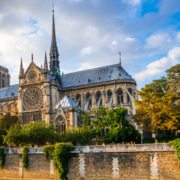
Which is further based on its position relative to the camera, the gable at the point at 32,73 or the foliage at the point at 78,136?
the gable at the point at 32,73

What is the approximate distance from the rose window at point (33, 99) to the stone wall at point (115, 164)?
28974 mm

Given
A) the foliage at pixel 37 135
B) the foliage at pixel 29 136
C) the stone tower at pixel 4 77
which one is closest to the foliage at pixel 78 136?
the foliage at pixel 29 136

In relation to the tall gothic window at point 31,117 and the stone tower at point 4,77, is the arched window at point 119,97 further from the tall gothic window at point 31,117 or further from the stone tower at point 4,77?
the stone tower at point 4,77

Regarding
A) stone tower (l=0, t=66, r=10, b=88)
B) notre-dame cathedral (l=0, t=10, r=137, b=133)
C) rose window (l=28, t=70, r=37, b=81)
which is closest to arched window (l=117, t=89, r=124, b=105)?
notre-dame cathedral (l=0, t=10, r=137, b=133)

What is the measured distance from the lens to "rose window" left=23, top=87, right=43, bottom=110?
56.8m

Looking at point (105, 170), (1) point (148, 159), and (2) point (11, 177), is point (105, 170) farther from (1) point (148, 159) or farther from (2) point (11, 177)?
(2) point (11, 177)

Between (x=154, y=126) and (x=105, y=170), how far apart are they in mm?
11801

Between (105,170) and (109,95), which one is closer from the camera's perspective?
(105,170)

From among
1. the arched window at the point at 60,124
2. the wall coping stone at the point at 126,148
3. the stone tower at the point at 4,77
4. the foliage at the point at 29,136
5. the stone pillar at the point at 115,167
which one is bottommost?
the stone pillar at the point at 115,167

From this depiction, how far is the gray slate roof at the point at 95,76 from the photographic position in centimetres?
5869

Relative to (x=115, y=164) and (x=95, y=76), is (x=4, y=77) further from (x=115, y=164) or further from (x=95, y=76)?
(x=115, y=164)

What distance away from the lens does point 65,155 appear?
85.6ft

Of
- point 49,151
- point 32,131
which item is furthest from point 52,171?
point 32,131

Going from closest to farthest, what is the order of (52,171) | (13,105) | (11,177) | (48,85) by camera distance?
1. (52,171)
2. (11,177)
3. (48,85)
4. (13,105)
